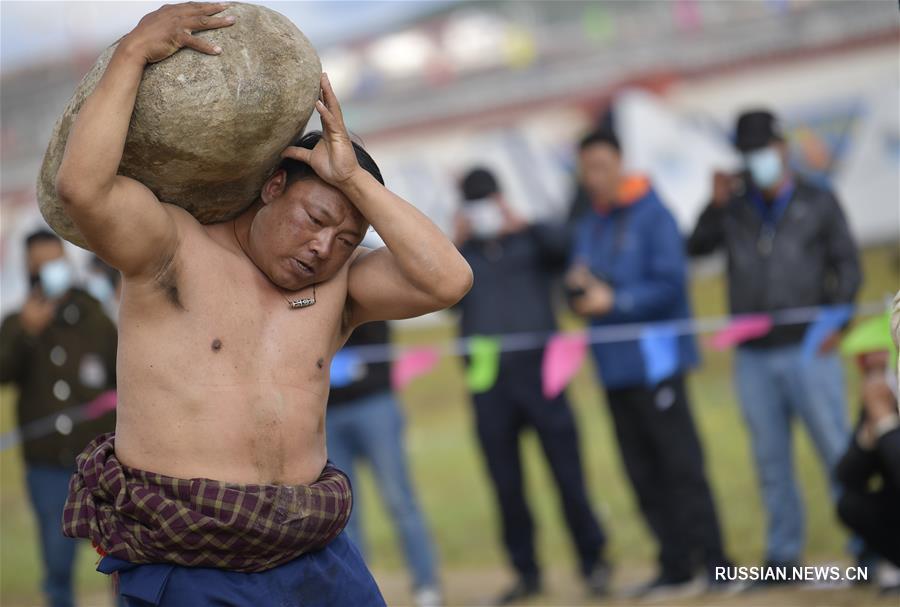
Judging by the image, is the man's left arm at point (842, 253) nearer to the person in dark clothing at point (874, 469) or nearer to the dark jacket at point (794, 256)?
the dark jacket at point (794, 256)

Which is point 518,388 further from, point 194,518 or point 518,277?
point 194,518

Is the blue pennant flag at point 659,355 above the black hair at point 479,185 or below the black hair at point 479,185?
below

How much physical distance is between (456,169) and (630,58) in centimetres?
Result: 262

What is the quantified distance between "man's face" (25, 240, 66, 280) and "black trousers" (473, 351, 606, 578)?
7.83ft

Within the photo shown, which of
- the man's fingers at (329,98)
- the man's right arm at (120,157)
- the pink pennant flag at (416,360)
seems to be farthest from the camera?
the pink pennant flag at (416,360)

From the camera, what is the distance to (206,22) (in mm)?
2934

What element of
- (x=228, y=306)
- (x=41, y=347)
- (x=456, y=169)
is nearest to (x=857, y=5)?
(x=456, y=169)

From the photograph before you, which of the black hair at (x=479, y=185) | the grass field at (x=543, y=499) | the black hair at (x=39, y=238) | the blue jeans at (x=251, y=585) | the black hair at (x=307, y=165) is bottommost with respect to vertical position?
the grass field at (x=543, y=499)

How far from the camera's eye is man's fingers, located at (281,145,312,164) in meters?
3.14

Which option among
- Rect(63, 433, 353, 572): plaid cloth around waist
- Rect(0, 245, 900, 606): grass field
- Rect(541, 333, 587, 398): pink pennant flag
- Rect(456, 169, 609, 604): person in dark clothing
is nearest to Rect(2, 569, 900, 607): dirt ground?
Rect(0, 245, 900, 606): grass field

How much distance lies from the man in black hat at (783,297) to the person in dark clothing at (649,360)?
0.30 metres

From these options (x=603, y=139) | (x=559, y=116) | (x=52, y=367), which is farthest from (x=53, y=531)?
(x=559, y=116)

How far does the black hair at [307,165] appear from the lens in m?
3.17

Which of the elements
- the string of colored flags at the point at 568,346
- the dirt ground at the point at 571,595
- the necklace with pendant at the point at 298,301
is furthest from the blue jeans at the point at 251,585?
the string of colored flags at the point at 568,346
